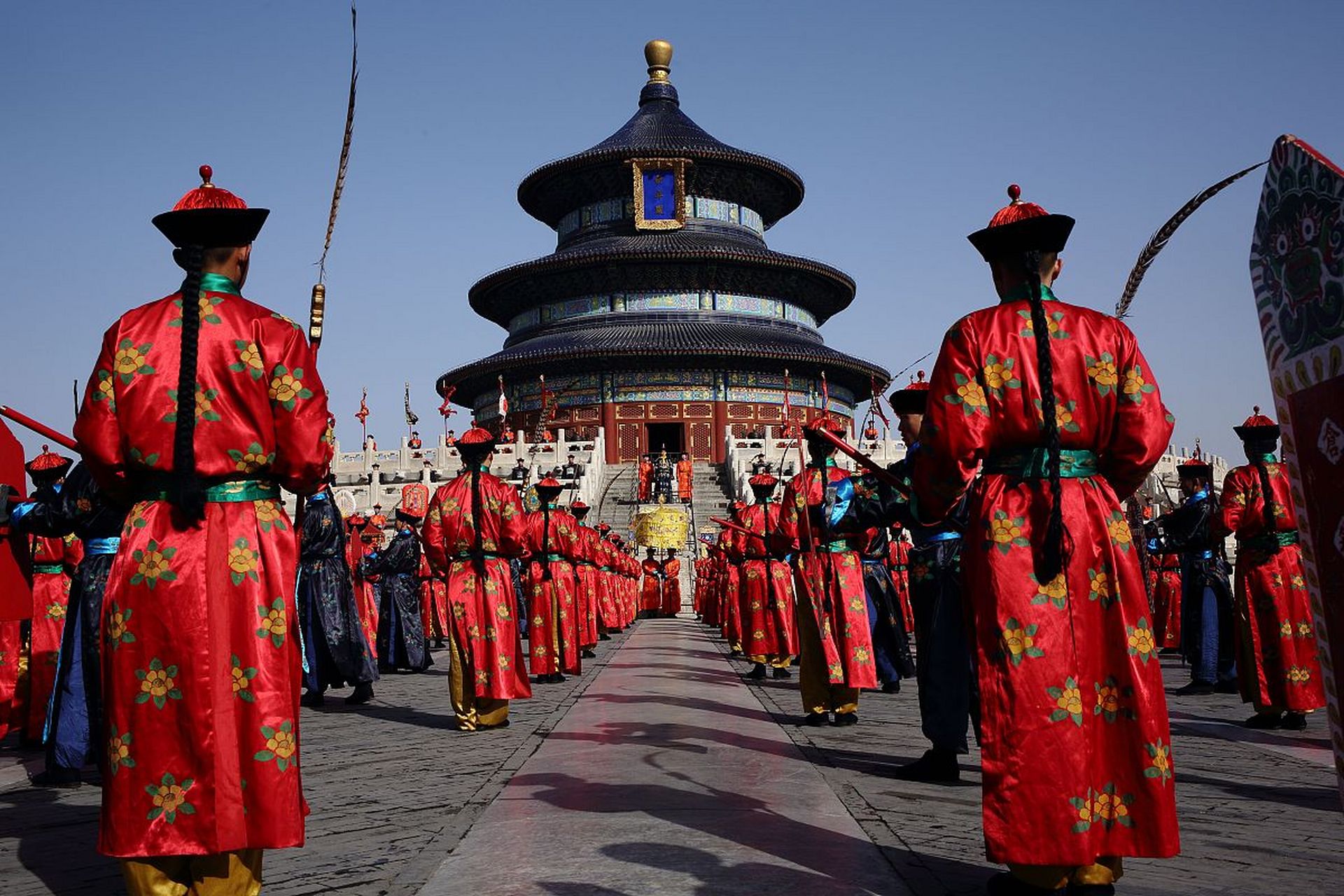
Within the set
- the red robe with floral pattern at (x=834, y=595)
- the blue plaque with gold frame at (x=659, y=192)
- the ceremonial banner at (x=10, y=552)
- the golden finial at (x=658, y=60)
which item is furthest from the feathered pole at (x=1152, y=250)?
the golden finial at (x=658, y=60)

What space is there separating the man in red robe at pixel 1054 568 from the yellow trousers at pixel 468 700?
502 centimetres

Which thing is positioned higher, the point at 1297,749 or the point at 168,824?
the point at 168,824

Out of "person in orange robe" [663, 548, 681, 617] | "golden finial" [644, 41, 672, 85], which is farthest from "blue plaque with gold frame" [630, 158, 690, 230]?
"person in orange robe" [663, 548, 681, 617]

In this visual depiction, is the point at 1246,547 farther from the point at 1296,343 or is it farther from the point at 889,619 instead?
the point at 1296,343

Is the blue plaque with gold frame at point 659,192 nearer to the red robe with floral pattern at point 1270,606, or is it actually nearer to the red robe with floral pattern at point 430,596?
the red robe with floral pattern at point 430,596

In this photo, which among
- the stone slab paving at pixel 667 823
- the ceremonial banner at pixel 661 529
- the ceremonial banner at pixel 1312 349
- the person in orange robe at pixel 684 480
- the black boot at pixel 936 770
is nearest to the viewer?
the ceremonial banner at pixel 1312 349

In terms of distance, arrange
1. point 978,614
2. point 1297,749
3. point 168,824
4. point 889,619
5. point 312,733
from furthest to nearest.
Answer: point 889,619
point 312,733
point 1297,749
point 978,614
point 168,824

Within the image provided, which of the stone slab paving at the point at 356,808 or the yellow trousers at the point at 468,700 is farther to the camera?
the yellow trousers at the point at 468,700

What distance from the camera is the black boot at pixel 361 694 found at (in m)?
10.3

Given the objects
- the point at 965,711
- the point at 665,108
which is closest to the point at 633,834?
the point at 965,711

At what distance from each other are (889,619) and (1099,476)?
25.4 feet

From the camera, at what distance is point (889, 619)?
11.2m

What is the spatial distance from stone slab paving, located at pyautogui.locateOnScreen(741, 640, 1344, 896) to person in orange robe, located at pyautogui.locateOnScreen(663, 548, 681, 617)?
76.6ft

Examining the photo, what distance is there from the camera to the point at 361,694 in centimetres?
1030
